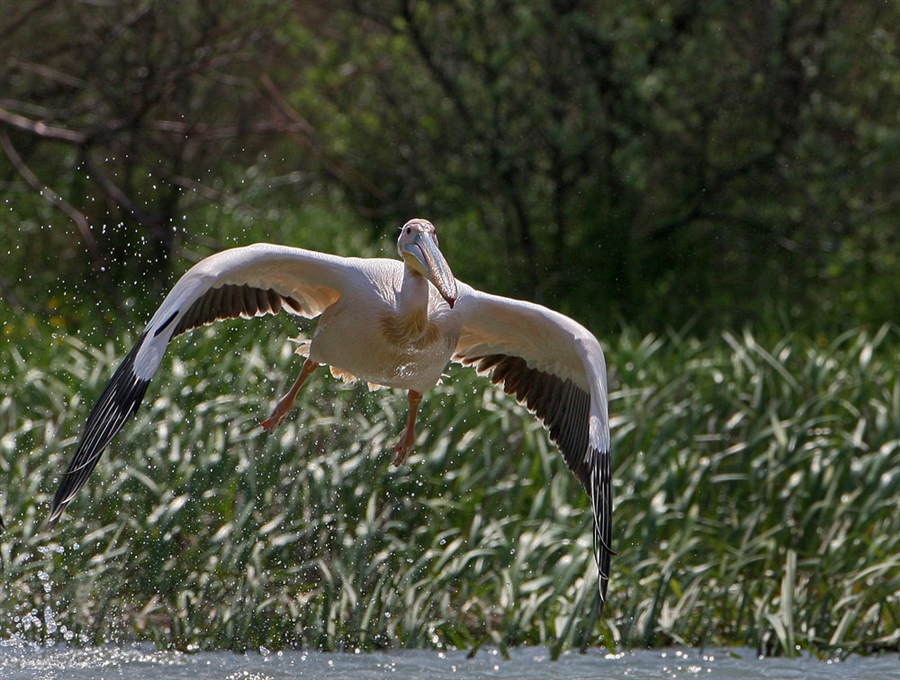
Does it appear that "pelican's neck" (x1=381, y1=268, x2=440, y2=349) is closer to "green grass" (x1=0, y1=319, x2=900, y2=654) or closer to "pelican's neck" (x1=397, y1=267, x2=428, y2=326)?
"pelican's neck" (x1=397, y1=267, x2=428, y2=326)

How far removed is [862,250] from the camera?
10.7m

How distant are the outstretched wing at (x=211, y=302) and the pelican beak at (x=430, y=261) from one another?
311 millimetres

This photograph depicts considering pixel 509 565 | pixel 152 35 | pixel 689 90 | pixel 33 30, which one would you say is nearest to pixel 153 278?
pixel 152 35

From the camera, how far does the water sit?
5.06 metres

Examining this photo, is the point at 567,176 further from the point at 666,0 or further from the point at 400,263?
the point at 400,263

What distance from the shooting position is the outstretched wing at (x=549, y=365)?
463cm

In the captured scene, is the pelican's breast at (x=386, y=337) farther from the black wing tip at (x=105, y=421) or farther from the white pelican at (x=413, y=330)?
the black wing tip at (x=105, y=421)

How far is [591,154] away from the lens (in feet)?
34.1

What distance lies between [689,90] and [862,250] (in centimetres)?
191

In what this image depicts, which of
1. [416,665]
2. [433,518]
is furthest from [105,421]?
[433,518]

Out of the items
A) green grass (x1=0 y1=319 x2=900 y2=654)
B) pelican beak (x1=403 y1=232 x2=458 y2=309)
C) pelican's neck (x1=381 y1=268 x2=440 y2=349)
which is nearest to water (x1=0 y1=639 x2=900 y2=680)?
green grass (x1=0 y1=319 x2=900 y2=654)

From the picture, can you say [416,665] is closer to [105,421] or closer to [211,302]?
[211,302]

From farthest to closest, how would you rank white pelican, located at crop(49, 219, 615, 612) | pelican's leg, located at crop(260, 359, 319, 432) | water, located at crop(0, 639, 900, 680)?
pelican's leg, located at crop(260, 359, 319, 432)
water, located at crop(0, 639, 900, 680)
white pelican, located at crop(49, 219, 615, 612)

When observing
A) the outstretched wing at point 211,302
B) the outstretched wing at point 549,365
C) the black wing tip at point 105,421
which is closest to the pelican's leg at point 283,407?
the outstretched wing at point 211,302
